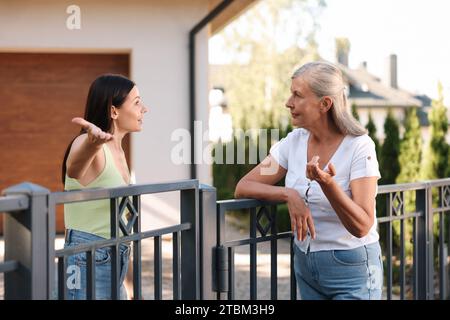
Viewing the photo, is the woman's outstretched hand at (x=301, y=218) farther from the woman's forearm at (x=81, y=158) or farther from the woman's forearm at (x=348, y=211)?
the woman's forearm at (x=81, y=158)

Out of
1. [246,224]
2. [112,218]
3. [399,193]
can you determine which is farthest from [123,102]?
[246,224]

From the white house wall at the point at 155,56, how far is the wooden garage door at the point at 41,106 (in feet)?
0.88

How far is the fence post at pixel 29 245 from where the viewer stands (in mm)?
2389

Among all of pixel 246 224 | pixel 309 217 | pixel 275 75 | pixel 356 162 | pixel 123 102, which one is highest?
pixel 275 75

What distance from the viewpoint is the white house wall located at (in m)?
9.24

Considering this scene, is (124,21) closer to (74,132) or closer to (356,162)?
(74,132)

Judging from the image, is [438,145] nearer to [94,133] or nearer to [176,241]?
[176,241]

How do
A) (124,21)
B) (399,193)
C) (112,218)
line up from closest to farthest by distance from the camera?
(112,218)
(399,193)
(124,21)

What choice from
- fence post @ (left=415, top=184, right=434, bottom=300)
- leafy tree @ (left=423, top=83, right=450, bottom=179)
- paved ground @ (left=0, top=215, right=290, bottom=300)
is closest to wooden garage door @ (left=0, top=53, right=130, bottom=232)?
paved ground @ (left=0, top=215, right=290, bottom=300)

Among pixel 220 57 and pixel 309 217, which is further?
pixel 220 57

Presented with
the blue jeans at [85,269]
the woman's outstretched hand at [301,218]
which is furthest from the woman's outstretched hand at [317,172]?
the blue jeans at [85,269]

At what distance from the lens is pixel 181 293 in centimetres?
332

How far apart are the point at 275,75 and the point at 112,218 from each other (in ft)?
95.4

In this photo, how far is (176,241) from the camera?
3.26 metres
